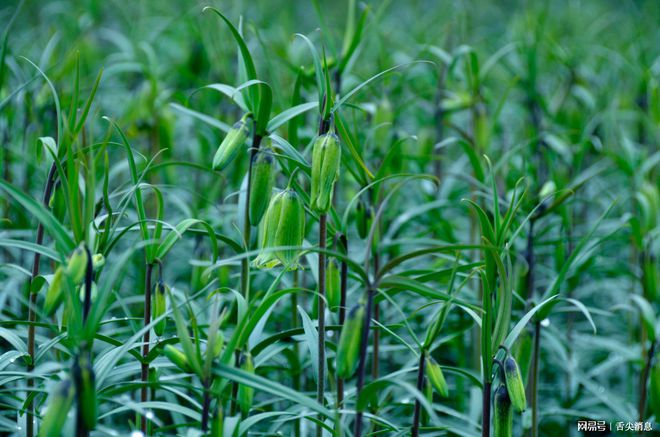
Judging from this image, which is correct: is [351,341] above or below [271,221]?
below

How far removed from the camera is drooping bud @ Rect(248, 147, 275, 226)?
1.30 m

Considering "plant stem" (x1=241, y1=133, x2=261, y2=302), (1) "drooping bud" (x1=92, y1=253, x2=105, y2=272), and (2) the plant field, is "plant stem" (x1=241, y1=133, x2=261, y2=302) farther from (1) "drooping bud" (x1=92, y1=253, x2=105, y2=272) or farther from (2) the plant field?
(1) "drooping bud" (x1=92, y1=253, x2=105, y2=272)

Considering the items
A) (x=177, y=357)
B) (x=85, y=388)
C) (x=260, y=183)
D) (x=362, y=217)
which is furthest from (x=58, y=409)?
(x=362, y=217)

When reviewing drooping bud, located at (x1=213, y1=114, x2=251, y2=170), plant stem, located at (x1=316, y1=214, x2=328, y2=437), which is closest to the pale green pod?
plant stem, located at (x1=316, y1=214, x2=328, y2=437)

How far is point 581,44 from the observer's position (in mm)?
3447

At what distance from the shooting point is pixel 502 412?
49.2 inches

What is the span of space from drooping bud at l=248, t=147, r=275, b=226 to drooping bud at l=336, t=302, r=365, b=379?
0.33 m

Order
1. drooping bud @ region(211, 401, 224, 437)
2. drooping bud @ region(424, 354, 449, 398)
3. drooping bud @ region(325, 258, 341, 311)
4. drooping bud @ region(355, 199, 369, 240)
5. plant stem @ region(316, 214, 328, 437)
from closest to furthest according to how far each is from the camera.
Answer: drooping bud @ region(211, 401, 224, 437), drooping bud @ region(424, 354, 449, 398), plant stem @ region(316, 214, 328, 437), drooping bud @ region(325, 258, 341, 311), drooping bud @ region(355, 199, 369, 240)

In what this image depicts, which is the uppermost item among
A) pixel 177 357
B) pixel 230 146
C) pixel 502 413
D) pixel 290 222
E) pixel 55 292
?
pixel 230 146

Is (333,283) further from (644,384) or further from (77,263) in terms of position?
(644,384)

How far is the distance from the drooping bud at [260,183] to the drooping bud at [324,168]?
11 centimetres

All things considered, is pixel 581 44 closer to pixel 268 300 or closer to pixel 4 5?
pixel 268 300

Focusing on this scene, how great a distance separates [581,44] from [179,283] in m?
2.23

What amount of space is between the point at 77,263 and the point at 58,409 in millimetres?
207
